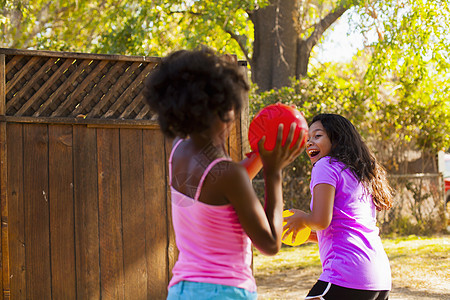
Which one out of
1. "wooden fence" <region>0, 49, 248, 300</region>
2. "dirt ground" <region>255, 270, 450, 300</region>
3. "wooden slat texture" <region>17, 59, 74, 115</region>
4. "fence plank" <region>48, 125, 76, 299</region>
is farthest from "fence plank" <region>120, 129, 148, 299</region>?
"dirt ground" <region>255, 270, 450, 300</region>

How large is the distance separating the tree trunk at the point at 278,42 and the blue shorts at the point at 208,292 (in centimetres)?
1042

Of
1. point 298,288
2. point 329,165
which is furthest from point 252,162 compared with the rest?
point 298,288

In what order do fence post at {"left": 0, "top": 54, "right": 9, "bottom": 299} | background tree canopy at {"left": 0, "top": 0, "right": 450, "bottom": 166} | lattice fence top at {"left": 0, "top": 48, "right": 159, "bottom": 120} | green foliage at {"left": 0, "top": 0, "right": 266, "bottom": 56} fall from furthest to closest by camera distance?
green foliage at {"left": 0, "top": 0, "right": 266, "bottom": 56} → background tree canopy at {"left": 0, "top": 0, "right": 450, "bottom": 166} → lattice fence top at {"left": 0, "top": 48, "right": 159, "bottom": 120} → fence post at {"left": 0, "top": 54, "right": 9, "bottom": 299}

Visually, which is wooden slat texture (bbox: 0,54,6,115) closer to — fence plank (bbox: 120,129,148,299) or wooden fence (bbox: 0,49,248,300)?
wooden fence (bbox: 0,49,248,300)

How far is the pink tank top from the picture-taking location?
1.86 m

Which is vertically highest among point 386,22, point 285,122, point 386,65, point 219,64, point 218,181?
point 386,22

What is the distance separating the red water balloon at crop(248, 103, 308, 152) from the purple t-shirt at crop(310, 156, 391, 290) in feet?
3.15

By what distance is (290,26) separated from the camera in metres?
12.4

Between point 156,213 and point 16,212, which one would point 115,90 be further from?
point 16,212

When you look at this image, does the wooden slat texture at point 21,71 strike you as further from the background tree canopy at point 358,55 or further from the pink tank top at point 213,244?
the background tree canopy at point 358,55

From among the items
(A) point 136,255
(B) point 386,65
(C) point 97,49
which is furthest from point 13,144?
(C) point 97,49

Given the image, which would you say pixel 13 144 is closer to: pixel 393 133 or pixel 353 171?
pixel 353 171

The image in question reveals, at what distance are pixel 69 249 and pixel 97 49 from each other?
835 cm

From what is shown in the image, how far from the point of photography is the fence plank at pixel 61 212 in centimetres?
496
